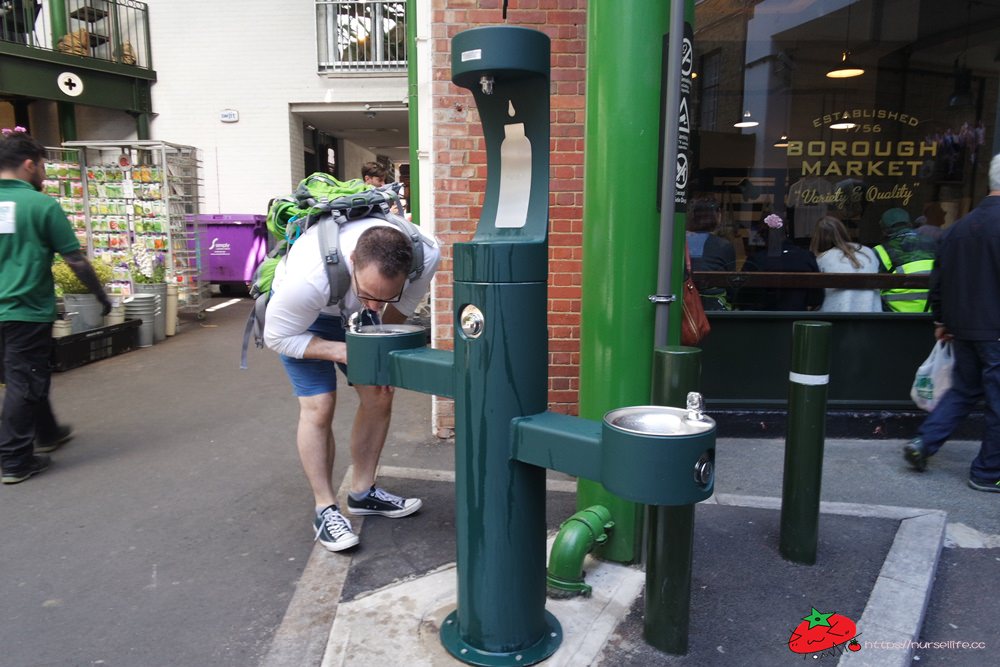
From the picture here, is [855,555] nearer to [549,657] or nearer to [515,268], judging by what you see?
[549,657]

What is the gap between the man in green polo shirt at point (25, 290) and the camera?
442 cm

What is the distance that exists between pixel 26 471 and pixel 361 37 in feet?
37.9

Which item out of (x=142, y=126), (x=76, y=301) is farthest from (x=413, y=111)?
(x=142, y=126)

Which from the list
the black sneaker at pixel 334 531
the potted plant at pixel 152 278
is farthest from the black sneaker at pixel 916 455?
the potted plant at pixel 152 278

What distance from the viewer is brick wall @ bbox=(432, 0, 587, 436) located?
4562mm

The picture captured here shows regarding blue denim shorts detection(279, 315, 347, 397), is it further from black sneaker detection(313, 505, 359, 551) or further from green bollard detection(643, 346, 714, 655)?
green bollard detection(643, 346, 714, 655)

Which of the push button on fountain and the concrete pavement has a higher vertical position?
the push button on fountain

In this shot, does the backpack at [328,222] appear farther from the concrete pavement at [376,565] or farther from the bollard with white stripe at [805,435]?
the bollard with white stripe at [805,435]

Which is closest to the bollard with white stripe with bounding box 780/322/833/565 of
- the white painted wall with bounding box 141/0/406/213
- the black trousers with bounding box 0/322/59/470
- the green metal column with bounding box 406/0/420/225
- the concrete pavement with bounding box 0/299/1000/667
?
the concrete pavement with bounding box 0/299/1000/667

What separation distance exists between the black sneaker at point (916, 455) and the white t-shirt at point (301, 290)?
11.3 ft

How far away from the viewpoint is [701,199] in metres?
5.46

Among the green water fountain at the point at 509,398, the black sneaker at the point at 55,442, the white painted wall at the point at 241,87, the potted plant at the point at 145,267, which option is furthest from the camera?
the white painted wall at the point at 241,87

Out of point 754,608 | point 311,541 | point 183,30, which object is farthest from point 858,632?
point 183,30

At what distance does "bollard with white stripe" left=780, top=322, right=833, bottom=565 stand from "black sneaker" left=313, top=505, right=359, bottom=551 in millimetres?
2016
